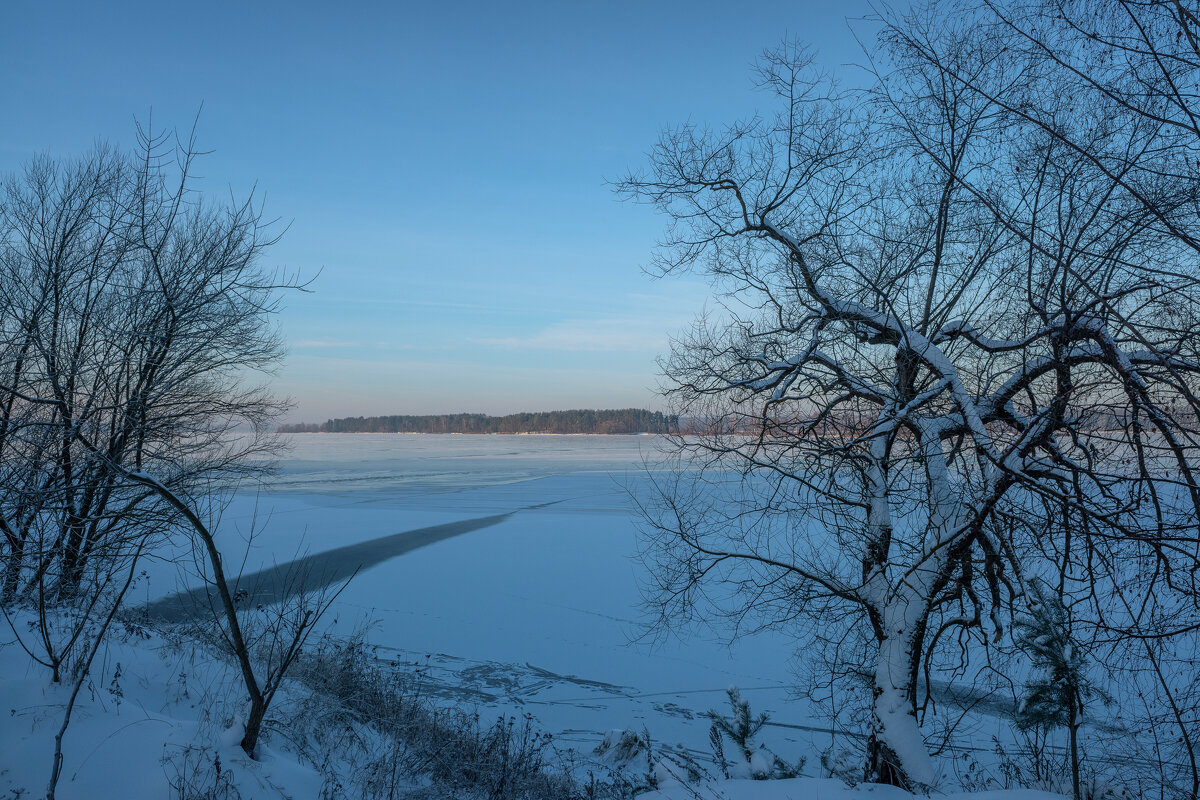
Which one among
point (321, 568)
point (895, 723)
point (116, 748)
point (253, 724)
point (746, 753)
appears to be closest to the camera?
point (116, 748)

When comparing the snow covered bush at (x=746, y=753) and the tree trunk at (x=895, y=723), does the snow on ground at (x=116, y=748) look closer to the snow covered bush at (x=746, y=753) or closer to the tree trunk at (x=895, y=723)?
the snow covered bush at (x=746, y=753)

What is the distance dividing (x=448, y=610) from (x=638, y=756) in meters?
6.96

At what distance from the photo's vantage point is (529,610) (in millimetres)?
13492

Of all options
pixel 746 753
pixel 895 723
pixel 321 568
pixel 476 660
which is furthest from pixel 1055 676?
pixel 321 568

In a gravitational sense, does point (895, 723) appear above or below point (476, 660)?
above

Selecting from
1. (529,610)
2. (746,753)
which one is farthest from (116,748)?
(529,610)

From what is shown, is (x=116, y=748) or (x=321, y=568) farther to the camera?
(x=321, y=568)

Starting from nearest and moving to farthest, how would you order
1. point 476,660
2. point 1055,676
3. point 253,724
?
point 253,724
point 1055,676
point 476,660

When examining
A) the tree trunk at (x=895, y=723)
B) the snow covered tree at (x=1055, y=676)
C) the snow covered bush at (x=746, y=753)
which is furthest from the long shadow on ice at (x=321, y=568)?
the snow covered tree at (x=1055, y=676)

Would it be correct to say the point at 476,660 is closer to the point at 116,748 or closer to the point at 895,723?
the point at 895,723

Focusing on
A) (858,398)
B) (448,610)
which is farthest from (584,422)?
(858,398)

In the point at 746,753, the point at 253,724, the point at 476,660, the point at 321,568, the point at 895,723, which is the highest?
the point at 253,724

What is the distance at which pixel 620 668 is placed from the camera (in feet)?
35.3

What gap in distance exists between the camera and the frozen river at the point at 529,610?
928 centimetres
